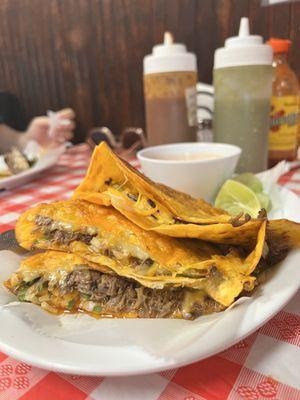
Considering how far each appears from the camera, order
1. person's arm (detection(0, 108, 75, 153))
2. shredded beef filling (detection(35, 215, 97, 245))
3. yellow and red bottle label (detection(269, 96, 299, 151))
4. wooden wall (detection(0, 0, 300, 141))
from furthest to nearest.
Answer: person's arm (detection(0, 108, 75, 153)), wooden wall (detection(0, 0, 300, 141)), yellow and red bottle label (detection(269, 96, 299, 151)), shredded beef filling (detection(35, 215, 97, 245))

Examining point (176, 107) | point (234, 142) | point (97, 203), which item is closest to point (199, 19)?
point (176, 107)

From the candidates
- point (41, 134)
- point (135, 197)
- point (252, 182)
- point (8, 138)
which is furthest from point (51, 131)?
point (135, 197)

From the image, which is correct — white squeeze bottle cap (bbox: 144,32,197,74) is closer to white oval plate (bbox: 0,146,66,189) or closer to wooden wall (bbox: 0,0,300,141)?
white oval plate (bbox: 0,146,66,189)

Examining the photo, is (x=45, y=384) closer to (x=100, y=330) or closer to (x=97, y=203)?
(x=100, y=330)

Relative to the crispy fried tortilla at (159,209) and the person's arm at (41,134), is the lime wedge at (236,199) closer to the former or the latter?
the crispy fried tortilla at (159,209)

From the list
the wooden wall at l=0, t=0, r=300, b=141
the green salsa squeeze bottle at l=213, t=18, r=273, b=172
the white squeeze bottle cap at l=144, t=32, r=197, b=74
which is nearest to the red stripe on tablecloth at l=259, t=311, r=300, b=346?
the green salsa squeeze bottle at l=213, t=18, r=273, b=172

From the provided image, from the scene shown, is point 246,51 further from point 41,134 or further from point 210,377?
point 41,134
